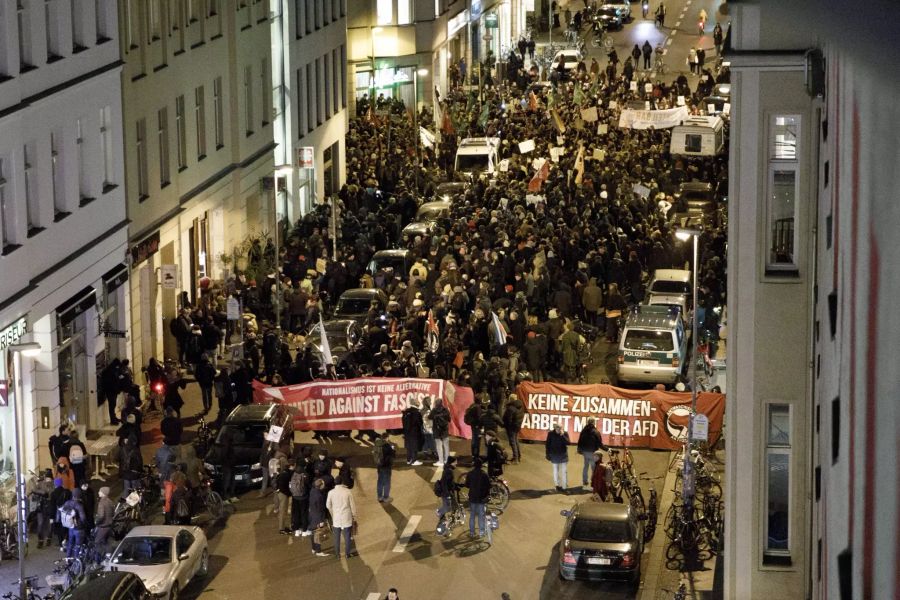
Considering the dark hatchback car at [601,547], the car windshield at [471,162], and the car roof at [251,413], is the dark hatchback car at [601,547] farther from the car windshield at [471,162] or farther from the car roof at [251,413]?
the car windshield at [471,162]

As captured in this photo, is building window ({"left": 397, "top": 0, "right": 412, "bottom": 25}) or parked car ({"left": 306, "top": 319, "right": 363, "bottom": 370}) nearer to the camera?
parked car ({"left": 306, "top": 319, "right": 363, "bottom": 370})

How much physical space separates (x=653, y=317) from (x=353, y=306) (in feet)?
26.1

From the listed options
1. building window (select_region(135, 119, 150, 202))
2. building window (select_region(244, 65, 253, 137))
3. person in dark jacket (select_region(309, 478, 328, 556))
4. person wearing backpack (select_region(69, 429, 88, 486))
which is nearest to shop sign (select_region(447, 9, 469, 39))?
building window (select_region(244, 65, 253, 137))

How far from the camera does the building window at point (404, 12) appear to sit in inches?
2835

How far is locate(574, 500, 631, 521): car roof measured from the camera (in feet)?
80.7

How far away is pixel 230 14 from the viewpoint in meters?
47.5

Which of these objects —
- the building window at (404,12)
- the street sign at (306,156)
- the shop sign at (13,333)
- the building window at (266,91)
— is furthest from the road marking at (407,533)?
the building window at (404,12)

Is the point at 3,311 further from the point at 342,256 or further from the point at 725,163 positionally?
the point at 725,163

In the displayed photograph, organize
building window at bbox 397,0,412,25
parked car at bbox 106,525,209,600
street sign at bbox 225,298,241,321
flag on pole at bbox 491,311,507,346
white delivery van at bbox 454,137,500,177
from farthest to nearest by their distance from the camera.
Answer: building window at bbox 397,0,412,25, white delivery van at bbox 454,137,500,177, street sign at bbox 225,298,241,321, flag on pole at bbox 491,311,507,346, parked car at bbox 106,525,209,600

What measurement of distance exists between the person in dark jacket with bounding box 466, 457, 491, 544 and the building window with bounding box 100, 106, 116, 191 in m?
12.9

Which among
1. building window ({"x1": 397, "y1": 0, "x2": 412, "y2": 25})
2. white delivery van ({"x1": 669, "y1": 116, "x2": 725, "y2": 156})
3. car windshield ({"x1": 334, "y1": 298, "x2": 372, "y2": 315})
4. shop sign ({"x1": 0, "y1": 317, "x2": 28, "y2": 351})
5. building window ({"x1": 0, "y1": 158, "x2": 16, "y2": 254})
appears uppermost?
building window ({"x1": 397, "y1": 0, "x2": 412, "y2": 25})

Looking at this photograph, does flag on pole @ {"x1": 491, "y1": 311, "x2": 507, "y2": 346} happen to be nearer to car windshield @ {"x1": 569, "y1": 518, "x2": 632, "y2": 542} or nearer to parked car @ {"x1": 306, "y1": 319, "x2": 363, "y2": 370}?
parked car @ {"x1": 306, "y1": 319, "x2": 363, "y2": 370}

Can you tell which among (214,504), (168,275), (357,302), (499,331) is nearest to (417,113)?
(357,302)

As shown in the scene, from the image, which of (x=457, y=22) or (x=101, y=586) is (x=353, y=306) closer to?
(x=101, y=586)
